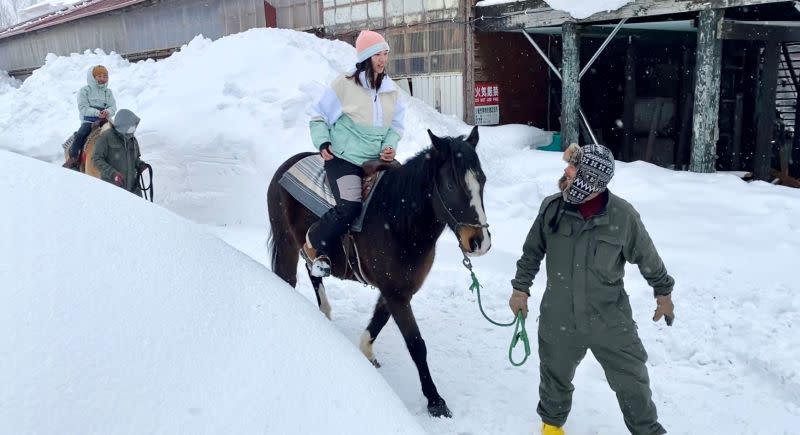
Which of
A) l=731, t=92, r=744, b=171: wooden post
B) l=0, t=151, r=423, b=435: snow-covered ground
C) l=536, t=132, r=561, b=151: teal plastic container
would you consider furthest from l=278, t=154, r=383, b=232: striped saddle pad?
l=731, t=92, r=744, b=171: wooden post

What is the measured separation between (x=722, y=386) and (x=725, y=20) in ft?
22.7

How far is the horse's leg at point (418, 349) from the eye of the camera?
3.70 m

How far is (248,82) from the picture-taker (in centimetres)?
1102


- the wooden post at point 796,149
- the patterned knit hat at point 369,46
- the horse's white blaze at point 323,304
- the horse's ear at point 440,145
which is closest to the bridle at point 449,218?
the horse's ear at point 440,145

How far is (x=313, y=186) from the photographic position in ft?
14.5

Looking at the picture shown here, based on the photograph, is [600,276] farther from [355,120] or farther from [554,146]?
[554,146]

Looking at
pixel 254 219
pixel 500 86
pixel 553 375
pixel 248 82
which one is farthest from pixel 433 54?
pixel 553 375

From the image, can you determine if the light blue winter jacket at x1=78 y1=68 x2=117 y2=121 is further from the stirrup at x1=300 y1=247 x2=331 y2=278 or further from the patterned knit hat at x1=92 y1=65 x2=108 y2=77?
the stirrup at x1=300 y1=247 x2=331 y2=278

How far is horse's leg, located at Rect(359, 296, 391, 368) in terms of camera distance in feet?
14.3

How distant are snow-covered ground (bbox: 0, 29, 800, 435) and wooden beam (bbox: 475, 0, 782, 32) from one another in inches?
80.5

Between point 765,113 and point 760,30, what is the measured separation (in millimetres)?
2636

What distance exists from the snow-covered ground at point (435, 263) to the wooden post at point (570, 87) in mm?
952

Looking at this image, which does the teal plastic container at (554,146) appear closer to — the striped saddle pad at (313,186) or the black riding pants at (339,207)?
the striped saddle pad at (313,186)

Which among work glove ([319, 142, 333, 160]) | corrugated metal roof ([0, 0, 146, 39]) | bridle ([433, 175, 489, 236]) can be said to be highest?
corrugated metal roof ([0, 0, 146, 39])
